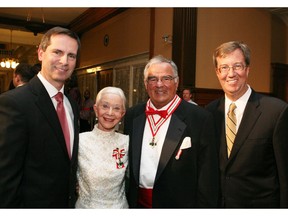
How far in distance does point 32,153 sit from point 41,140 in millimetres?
78

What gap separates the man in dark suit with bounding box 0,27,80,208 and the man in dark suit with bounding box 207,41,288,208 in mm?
937

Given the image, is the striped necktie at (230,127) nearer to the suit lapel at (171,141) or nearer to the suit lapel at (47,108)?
the suit lapel at (171,141)

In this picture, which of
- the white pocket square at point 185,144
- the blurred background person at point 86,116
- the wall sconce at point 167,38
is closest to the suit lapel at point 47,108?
the white pocket square at point 185,144

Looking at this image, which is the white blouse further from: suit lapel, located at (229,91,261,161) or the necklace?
suit lapel, located at (229,91,261,161)

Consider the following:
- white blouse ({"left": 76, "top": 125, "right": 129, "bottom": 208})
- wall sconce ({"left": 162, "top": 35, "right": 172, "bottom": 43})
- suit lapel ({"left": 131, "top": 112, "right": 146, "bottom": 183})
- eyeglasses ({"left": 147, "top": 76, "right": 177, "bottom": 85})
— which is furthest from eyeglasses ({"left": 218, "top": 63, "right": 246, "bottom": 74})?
wall sconce ({"left": 162, "top": 35, "right": 172, "bottom": 43})

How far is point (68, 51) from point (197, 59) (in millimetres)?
4705

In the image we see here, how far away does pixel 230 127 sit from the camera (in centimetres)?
200

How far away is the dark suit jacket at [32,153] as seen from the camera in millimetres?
1483

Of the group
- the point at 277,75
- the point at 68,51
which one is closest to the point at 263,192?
the point at 68,51

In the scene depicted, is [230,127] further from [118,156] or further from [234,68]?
[118,156]

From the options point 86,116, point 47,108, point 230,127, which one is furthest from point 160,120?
point 86,116

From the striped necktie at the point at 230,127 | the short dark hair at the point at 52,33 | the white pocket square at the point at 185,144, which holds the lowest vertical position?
the white pocket square at the point at 185,144

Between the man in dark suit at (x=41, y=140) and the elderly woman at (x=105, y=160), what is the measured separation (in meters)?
0.13
